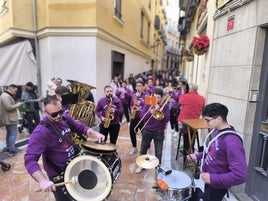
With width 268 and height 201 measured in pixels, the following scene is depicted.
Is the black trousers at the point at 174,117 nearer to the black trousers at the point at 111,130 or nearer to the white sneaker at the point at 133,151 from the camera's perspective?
the white sneaker at the point at 133,151

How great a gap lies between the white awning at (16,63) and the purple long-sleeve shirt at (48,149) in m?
5.56

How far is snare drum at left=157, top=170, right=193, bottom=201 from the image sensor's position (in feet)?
8.33

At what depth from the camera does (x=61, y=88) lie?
393 centimetres

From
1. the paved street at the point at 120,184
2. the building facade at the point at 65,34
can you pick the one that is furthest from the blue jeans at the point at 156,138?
the building facade at the point at 65,34

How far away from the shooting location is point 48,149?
2281mm

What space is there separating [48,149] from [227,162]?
1881 mm

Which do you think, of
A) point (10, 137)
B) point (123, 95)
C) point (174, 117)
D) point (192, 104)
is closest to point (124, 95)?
point (123, 95)

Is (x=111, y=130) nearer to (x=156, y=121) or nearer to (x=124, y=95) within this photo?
(x=156, y=121)

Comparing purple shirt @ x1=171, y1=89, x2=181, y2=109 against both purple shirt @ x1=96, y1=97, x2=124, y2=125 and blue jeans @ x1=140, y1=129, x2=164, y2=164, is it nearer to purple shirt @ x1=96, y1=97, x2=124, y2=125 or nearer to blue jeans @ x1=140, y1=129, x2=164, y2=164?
purple shirt @ x1=96, y1=97, x2=124, y2=125

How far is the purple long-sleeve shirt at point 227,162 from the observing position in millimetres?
1829

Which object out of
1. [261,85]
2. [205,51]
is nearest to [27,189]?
[261,85]

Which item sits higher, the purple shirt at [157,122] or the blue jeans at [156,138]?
the purple shirt at [157,122]

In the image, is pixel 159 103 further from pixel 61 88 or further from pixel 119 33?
pixel 119 33

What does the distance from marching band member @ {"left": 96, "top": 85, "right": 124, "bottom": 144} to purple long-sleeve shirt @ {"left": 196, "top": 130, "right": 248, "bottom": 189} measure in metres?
2.77
